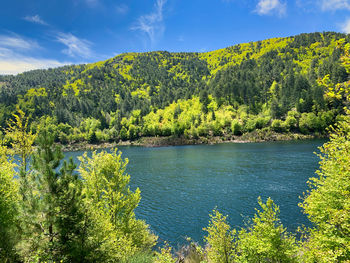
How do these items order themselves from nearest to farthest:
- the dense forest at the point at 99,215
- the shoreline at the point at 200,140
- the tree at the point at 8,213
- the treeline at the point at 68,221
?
the tree at the point at 8,213
the dense forest at the point at 99,215
the treeline at the point at 68,221
the shoreline at the point at 200,140

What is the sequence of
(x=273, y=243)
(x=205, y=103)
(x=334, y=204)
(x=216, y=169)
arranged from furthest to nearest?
(x=205, y=103), (x=216, y=169), (x=334, y=204), (x=273, y=243)

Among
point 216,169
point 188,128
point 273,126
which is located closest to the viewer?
point 216,169

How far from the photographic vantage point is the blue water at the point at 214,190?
113 feet

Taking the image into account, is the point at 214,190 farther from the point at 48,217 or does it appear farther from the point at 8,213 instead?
the point at 8,213

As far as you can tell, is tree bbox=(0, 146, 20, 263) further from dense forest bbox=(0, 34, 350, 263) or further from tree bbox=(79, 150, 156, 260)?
tree bbox=(79, 150, 156, 260)

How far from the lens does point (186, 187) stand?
53.3m

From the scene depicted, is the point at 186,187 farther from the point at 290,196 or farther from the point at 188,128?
the point at 188,128

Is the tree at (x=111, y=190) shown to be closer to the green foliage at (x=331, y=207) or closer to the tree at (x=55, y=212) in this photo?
the tree at (x=55, y=212)

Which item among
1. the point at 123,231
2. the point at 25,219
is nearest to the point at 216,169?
the point at 123,231

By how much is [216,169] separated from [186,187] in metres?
19.1

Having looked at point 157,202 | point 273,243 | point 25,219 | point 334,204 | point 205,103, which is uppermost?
point 205,103

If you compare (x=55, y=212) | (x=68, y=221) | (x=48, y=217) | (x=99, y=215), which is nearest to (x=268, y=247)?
(x=99, y=215)

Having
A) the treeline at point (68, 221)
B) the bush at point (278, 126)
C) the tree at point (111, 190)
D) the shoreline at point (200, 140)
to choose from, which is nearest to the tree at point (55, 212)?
the treeline at point (68, 221)

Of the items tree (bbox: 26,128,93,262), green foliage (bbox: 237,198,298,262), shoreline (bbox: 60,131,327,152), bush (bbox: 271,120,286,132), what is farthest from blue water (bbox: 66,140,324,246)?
bush (bbox: 271,120,286,132)
